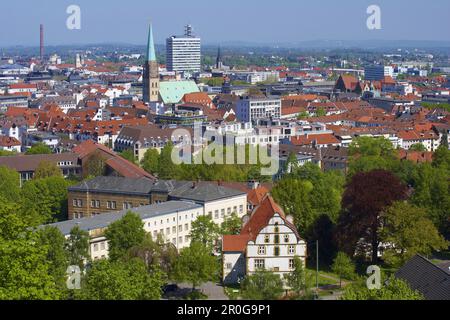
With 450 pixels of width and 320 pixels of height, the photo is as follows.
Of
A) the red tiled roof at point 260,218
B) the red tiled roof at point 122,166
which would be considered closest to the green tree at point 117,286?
the red tiled roof at point 260,218

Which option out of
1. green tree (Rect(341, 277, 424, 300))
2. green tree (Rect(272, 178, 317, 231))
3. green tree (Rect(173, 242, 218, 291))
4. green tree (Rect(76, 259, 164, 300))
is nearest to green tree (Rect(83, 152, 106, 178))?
green tree (Rect(272, 178, 317, 231))

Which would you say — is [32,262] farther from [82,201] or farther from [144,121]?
[144,121]

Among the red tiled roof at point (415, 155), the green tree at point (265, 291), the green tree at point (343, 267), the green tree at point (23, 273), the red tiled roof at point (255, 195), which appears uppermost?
the green tree at point (265, 291)

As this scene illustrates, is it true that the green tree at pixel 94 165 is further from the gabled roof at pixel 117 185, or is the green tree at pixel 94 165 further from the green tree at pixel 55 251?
the green tree at pixel 55 251

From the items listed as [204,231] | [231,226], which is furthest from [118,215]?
[231,226]

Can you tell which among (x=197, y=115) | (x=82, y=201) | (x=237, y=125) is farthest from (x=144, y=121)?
(x=82, y=201)
